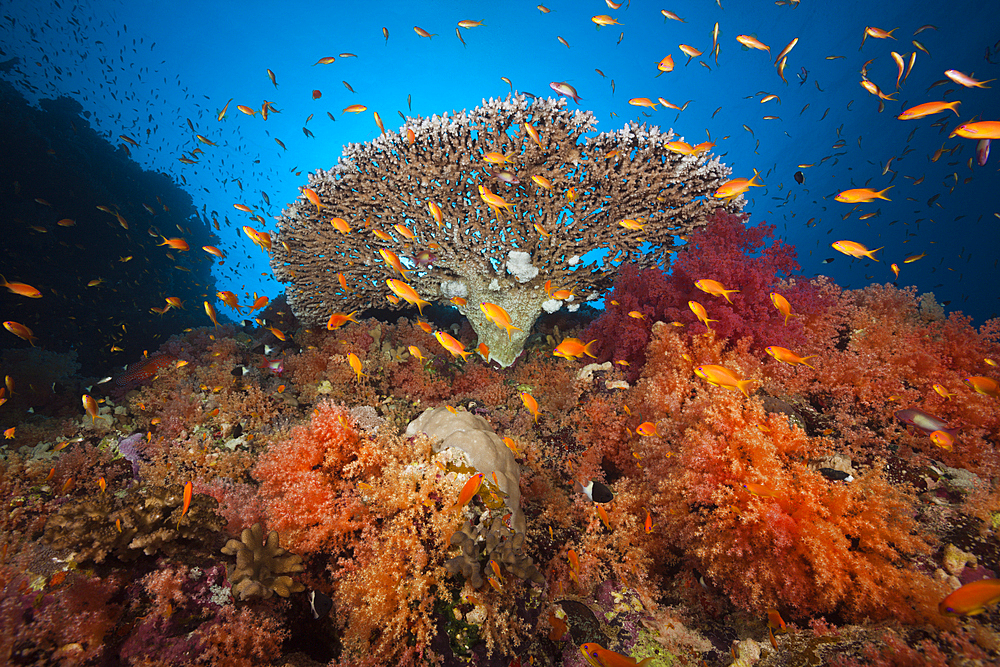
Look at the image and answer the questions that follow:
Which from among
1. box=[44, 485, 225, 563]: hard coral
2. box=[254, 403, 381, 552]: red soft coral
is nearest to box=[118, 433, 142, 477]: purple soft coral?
box=[44, 485, 225, 563]: hard coral

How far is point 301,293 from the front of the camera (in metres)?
6.96

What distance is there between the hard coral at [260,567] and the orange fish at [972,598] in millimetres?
3847

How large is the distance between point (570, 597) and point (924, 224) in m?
73.7

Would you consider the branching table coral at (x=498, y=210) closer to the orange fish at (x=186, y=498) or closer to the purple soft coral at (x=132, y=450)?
the orange fish at (x=186, y=498)

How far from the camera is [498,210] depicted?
5.45 metres

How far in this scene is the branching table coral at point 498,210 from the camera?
15.9 ft

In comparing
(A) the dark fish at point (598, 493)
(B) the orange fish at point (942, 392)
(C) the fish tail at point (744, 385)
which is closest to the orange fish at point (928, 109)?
(B) the orange fish at point (942, 392)

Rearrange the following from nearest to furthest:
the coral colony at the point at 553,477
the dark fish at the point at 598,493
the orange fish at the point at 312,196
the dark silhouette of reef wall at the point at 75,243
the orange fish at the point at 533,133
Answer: the coral colony at the point at 553,477, the dark fish at the point at 598,493, the orange fish at the point at 533,133, the orange fish at the point at 312,196, the dark silhouette of reef wall at the point at 75,243

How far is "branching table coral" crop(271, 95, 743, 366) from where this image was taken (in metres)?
4.86

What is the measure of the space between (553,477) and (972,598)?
2.89 metres

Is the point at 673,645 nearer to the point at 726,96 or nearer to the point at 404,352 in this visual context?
the point at 404,352

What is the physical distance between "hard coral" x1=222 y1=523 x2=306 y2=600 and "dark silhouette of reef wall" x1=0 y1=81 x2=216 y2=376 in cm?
1033

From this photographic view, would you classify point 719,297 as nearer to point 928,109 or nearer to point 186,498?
point 928,109

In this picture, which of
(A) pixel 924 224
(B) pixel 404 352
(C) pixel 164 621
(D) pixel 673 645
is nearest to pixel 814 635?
(D) pixel 673 645
